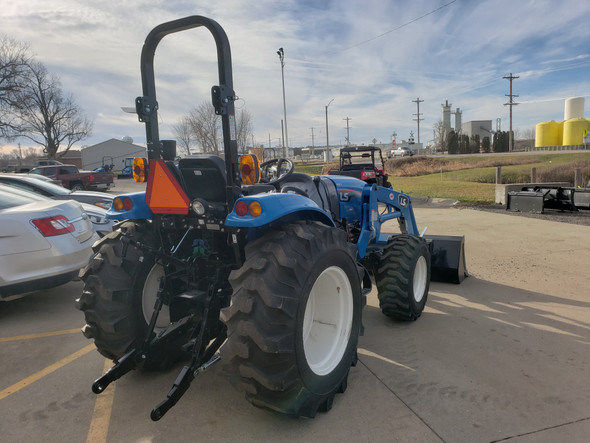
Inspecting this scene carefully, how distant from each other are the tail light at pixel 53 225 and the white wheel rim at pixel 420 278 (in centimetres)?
421

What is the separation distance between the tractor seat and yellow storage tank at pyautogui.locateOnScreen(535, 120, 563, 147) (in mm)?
63921

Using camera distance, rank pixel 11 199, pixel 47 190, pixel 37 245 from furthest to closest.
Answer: pixel 47 190 < pixel 11 199 < pixel 37 245

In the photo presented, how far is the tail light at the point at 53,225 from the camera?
468 centimetres

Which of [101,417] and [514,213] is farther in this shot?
[514,213]

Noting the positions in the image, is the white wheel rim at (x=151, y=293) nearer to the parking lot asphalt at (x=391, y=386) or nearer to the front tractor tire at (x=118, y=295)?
the front tractor tire at (x=118, y=295)

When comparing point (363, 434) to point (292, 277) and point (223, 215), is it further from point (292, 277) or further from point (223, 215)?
point (223, 215)

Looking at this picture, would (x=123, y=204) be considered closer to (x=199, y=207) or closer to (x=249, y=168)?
(x=199, y=207)

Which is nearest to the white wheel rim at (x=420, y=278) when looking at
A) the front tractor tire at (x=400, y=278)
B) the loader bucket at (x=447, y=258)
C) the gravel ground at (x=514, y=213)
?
the front tractor tire at (x=400, y=278)

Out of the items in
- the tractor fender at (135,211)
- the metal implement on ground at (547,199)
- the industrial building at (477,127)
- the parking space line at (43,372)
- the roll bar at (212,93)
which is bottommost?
the parking space line at (43,372)

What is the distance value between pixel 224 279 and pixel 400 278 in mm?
1972

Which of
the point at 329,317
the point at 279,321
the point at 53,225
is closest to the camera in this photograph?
the point at 279,321

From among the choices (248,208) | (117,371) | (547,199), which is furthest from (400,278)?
(547,199)

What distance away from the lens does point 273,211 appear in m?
2.52

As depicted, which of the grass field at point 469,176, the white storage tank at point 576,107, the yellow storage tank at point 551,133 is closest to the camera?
the grass field at point 469,176
